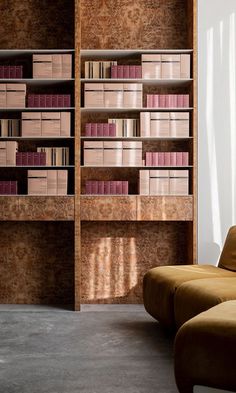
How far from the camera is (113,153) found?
5.69 metres

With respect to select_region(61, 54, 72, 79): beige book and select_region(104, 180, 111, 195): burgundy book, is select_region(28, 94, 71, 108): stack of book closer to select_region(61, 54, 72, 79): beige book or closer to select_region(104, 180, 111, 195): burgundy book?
select_region(61, 54, 72, 79): beige book

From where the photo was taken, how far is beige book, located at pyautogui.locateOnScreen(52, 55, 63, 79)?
5723 millimetres

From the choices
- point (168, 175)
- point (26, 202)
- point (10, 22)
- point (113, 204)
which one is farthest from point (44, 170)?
point (10, 22)

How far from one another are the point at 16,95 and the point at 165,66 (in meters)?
1.50

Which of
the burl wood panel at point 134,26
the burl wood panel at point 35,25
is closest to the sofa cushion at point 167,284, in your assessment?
the burl wood panel at point 134,26

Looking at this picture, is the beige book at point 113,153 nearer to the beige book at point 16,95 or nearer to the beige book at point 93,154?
the beige book at point 93,154

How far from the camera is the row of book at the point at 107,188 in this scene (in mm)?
5707

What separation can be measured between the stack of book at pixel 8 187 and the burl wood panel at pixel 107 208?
0.67m

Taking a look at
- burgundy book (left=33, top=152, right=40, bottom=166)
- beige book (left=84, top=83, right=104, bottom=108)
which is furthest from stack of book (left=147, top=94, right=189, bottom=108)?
burgundy book (left=33, top=152, right=40, bottom=166)

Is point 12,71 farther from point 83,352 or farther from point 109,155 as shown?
point 83,352

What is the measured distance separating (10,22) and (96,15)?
901 millimetres

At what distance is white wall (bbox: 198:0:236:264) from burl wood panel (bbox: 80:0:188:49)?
0.32 metres

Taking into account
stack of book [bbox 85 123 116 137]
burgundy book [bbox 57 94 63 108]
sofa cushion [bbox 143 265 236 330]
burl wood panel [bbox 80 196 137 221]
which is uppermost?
burgundy book [bbox 57 94 63 108]

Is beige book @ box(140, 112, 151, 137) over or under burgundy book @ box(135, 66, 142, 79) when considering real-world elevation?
under
